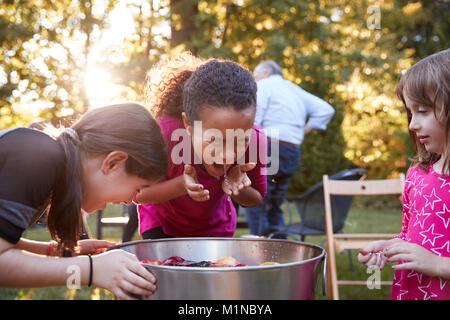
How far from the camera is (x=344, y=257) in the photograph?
14.8ft

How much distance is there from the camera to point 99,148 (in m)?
1.07

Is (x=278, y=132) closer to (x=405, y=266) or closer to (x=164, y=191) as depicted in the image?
(x=164, y=191)

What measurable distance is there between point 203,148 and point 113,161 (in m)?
0.26

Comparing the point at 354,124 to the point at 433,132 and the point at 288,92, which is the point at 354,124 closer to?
the point at 288,92

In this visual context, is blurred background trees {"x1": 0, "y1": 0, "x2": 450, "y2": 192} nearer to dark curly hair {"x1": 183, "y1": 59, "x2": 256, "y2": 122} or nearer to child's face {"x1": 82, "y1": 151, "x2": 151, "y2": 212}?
dark curly hair {"x1": 183, "y1": 59, "x2": 256, "y2": 122}

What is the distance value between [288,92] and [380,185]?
1.34 meters

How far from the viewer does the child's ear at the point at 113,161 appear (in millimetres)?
1058

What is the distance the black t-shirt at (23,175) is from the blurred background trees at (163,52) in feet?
21.0

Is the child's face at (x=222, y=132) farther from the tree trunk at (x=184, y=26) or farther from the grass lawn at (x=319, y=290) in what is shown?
the tree trunk at (x=184, y=26)

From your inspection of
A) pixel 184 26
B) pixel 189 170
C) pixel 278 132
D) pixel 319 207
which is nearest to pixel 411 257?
pixel 189 170

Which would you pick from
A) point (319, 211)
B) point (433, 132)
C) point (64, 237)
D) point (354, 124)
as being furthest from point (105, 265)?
point (354, 124)

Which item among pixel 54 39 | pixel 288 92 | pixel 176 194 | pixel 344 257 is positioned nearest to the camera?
pixel 176 194

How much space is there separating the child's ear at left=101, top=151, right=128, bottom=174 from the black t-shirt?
125 mm

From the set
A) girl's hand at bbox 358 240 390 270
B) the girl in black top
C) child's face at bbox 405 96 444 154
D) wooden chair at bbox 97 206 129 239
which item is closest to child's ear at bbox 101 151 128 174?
the girl in black top
